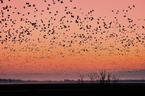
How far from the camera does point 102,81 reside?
133125mm

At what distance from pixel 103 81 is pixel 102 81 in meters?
1.04

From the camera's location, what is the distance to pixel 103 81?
132125 mm
